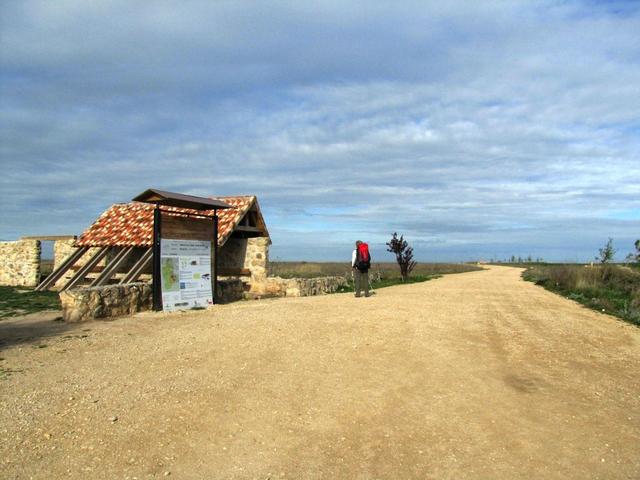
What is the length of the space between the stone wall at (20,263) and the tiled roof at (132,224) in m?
3.06

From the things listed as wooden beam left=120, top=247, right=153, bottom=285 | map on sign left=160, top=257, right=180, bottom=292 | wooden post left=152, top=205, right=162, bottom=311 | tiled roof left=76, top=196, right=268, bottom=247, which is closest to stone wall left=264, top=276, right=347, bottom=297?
tiled roof left=76, top=196, right=268, bottom=247

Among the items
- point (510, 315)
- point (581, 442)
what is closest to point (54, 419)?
point (581, 442)

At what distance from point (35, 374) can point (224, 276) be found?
40.2 feet

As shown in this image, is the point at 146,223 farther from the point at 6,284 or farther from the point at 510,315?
the point at 510,315

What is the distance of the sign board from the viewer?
13.0 metres

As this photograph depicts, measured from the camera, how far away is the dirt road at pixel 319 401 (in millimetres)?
4516

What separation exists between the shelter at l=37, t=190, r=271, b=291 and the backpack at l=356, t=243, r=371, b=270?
14.7 ft

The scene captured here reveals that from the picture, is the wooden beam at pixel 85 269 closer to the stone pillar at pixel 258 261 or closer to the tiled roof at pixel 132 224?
the tiled roof at pixel 132 224

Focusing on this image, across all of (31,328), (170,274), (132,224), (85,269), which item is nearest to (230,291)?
(170,274)

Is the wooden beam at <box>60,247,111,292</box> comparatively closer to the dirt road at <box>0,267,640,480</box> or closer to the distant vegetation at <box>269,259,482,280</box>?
the distant vegetation at <box>269,259,482,280</box>

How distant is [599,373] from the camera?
746 centimetres

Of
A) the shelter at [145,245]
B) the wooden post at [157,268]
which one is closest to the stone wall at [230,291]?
the shelter at [145,245]

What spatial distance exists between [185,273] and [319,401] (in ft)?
27.6

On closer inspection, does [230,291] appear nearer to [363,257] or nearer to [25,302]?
[363,257]
